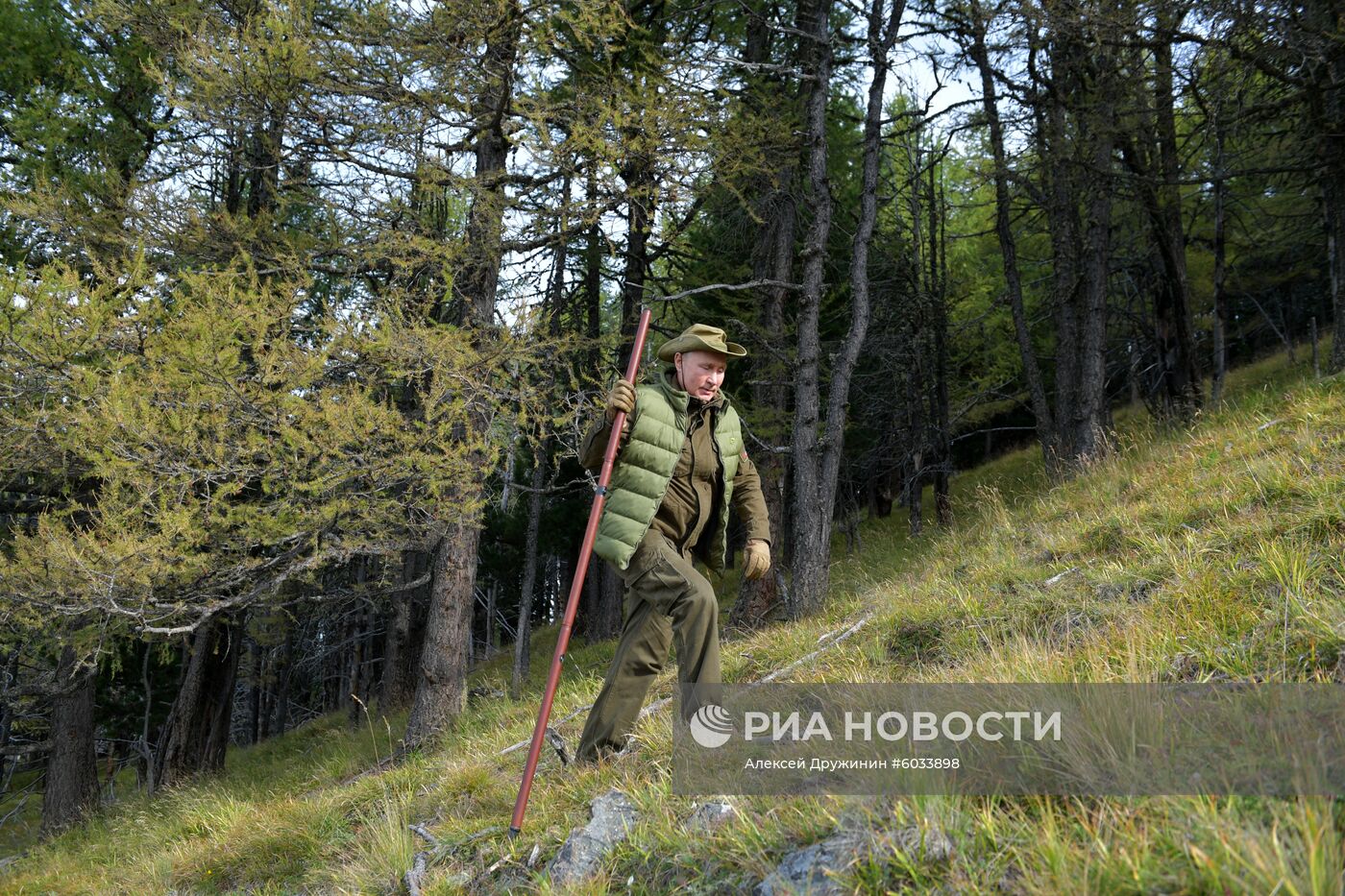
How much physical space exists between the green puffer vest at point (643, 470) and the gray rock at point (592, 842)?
48.1 inches

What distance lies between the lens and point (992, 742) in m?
2.79

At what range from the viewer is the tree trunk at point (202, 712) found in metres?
11.8

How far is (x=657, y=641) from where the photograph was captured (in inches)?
164

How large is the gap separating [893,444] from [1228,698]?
46.0ft

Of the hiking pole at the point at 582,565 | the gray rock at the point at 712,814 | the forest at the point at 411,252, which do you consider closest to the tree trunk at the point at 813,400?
the forest at the point at 411,252

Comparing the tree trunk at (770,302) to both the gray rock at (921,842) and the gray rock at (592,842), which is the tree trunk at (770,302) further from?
the gray rock at (921,842)

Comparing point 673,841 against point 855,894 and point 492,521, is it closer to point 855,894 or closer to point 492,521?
point 855,894

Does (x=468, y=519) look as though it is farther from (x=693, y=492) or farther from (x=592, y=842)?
(x=592, y=842)

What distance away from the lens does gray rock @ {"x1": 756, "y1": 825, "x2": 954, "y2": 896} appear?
7.41 ft

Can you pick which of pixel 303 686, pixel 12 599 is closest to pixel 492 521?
pixel 12 599

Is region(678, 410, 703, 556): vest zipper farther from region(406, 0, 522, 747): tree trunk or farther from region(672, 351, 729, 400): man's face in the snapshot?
region(406, 0, 522, 747): tree trunk

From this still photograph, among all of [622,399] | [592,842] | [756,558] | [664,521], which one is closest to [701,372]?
[622,399]

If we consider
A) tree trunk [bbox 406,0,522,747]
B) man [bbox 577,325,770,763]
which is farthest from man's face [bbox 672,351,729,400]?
tree trunk [bbox 406,0,522,747]

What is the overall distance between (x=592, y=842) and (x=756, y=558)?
1.91 metres
